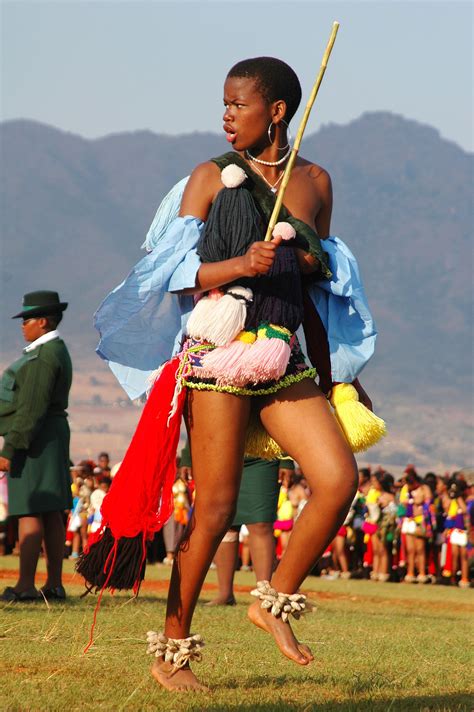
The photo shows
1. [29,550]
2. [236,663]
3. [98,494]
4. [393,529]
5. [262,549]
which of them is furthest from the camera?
[98,494]

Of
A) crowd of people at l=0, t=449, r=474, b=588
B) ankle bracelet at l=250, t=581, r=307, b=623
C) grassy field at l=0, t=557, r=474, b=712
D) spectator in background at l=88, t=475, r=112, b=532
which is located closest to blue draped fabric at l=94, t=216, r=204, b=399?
ankle bracelet at l=250, t=581, r=307, b=623

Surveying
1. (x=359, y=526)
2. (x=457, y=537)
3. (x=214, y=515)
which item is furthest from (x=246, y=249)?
(x=359, y=526)

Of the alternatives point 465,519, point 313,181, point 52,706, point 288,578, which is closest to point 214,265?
point 313,181

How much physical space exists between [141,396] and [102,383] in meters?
175

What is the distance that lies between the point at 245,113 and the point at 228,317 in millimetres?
842

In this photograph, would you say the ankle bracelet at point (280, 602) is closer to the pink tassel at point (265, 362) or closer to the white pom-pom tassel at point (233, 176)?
the pink tassel at point (265, 362)

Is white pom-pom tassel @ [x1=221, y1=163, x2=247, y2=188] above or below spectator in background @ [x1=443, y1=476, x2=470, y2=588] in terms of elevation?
above

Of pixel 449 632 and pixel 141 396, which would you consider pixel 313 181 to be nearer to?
pixel 141 396

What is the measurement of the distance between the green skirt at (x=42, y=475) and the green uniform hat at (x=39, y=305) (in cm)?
79

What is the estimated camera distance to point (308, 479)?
17.5 ft

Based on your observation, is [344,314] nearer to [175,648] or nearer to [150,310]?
[150,310]

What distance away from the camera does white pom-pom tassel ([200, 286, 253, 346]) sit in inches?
211

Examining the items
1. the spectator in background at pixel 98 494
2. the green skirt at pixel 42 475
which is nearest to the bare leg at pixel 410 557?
the spectator in background at pixel 98 494

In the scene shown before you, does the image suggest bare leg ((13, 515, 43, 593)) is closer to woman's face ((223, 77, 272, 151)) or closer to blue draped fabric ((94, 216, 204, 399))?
blue draped fabric ((94, 216, 204, 399))
